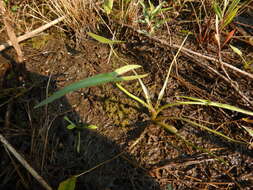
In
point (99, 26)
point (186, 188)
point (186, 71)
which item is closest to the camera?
point (186, 188)

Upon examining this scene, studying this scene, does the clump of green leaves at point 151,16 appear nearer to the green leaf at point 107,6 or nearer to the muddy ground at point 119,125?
the muddy ground at point 119,125

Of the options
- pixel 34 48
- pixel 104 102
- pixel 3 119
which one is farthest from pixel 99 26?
pixel 3 119

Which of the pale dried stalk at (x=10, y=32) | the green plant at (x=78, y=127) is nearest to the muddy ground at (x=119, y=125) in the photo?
the green plant at (x=78, y=127)

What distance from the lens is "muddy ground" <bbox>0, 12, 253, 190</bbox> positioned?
2.69ft

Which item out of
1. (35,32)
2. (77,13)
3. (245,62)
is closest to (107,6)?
(77,13)

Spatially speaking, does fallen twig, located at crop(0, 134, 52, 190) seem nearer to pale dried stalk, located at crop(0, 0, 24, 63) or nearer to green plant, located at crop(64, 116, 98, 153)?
green plant, located at crop(64, 116, 98, 153)

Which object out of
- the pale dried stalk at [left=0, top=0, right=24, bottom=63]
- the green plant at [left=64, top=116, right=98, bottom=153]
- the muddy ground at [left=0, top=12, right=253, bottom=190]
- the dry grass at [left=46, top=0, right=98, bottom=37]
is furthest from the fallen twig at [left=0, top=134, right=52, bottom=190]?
the dry grass at [left=46, top=0, right=98, bottom=37]

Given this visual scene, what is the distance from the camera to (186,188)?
801 millimetres

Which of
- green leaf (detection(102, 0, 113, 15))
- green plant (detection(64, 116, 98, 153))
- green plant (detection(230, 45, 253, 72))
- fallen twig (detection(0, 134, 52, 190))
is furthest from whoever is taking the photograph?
green leaf (detection(102, 0, 113, 15))

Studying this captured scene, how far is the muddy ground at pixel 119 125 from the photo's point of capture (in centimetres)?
82

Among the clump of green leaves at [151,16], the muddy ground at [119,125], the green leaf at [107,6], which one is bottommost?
the muddy ground at [119,125]

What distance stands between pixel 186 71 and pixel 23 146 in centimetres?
92

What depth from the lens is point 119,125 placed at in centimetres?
93

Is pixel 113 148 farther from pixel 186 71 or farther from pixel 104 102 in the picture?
pixel 186 71
